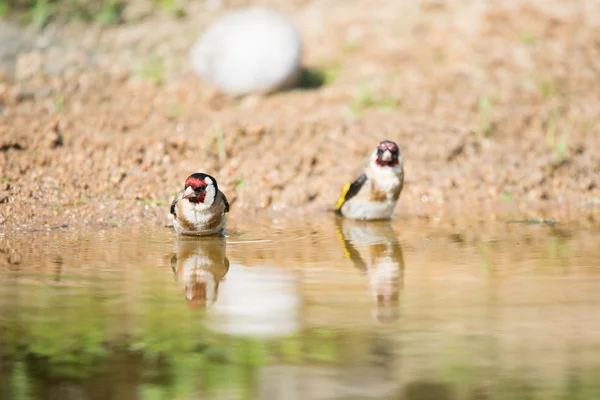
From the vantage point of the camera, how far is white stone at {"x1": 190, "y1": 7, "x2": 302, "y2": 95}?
10680 mm

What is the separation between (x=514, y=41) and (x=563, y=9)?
2.83ft

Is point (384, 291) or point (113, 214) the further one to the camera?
point (113, 214)

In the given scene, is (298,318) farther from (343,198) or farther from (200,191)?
(343,198)

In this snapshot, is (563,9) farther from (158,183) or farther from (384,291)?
(384,291)

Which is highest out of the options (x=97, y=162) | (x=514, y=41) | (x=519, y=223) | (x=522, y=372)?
(x=514, y=41)

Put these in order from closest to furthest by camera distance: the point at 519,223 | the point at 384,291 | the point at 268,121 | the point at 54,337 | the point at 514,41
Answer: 1. the point at 54,337
2. the point at 384,291
3. the point at 519,223
4. the point at 268,121
5. the point at 514,41

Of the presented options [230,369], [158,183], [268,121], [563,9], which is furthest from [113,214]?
[563,9]

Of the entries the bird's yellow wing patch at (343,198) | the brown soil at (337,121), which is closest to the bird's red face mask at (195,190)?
the brown soil at (337,121)

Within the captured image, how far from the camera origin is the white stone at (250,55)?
35.0 ft

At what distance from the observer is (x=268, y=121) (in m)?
9.64

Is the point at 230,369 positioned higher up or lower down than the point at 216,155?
lower down

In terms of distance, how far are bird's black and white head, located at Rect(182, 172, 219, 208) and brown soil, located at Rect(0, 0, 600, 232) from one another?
825mm

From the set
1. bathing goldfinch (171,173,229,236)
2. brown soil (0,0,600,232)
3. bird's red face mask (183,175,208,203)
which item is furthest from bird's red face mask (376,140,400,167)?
bird's red face mask (183,175,208,203)

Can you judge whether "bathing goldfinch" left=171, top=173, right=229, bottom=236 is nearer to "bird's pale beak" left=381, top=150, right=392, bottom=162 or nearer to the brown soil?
the brown soil
